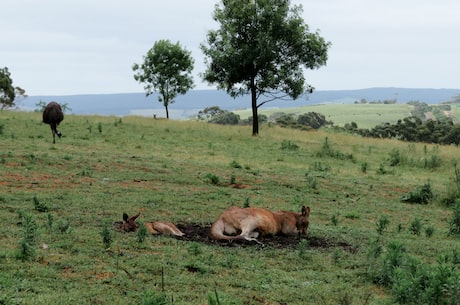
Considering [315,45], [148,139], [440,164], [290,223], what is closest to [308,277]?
[290,223]

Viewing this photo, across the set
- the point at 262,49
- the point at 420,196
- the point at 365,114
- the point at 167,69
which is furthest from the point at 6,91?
the point at 365,114

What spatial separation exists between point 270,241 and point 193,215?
2.71m

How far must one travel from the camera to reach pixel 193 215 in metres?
11.6

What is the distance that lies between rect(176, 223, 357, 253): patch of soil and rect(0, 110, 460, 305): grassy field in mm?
Result: 78

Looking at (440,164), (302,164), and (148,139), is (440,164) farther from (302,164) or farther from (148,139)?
(148,139)

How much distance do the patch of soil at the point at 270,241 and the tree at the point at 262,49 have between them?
80.3 feet

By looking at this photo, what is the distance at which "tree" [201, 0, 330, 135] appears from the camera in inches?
1335

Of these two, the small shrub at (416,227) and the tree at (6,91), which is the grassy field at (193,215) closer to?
the small shrub at (416,227)

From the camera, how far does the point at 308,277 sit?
291 inches

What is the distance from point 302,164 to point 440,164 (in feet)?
21.2

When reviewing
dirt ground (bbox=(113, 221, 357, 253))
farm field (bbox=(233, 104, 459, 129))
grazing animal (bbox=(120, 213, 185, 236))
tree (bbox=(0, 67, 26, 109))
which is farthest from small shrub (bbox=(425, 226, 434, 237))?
farm field (bbox=(233, 104, 459, 129))

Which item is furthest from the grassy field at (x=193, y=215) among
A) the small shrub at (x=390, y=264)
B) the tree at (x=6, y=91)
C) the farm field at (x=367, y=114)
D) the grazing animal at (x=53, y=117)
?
the farm field at (x=367, y=114)

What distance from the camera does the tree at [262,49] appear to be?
33.9 meters

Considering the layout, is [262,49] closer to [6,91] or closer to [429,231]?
[429,231]
